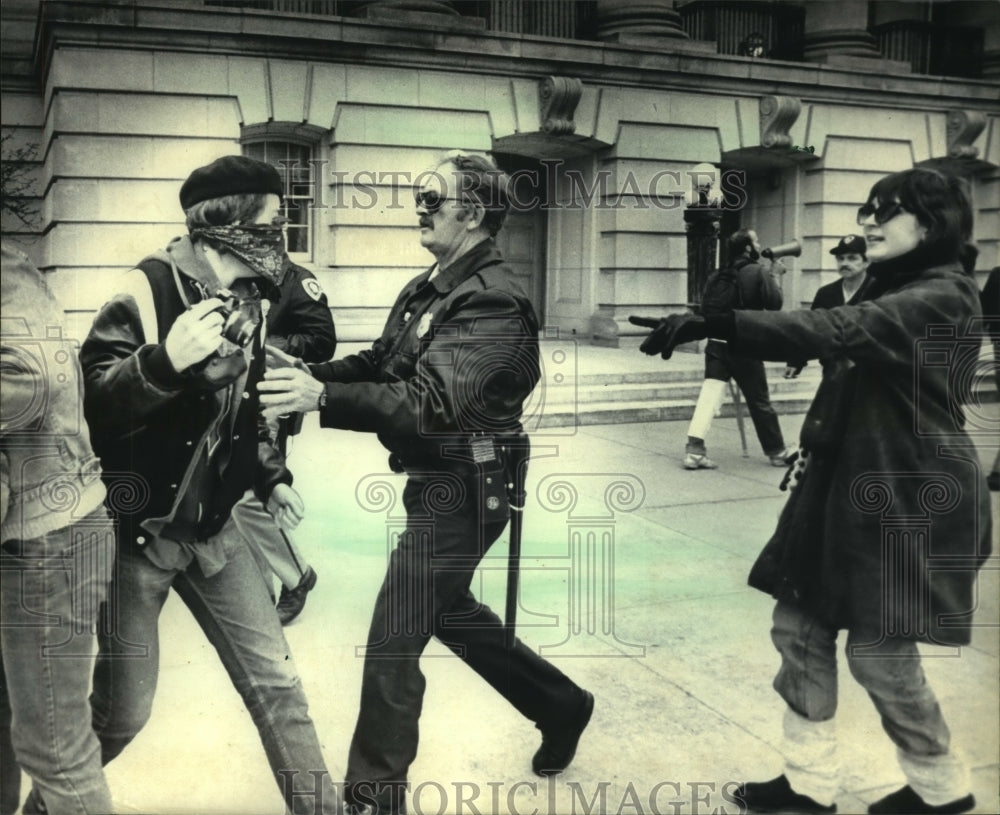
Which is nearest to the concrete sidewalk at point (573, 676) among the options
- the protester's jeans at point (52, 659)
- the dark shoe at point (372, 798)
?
the dark shoe at point (372, 798)

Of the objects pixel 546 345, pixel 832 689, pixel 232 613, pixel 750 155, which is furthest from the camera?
pixel 546 345

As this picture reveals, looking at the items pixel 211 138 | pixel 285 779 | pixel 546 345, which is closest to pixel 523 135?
pixel 546 345

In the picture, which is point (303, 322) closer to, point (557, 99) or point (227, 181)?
point (227, 181)

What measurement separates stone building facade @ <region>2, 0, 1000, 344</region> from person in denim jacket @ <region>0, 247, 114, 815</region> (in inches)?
39.2

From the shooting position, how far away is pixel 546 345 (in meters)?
5.16

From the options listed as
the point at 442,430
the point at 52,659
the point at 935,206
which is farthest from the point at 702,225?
the point at 52,659

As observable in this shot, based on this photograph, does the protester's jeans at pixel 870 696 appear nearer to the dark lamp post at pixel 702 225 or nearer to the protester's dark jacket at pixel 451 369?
the protester's dark jacket at pixel 451 369

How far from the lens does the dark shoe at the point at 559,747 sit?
3.45m

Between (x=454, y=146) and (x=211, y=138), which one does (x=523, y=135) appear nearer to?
(x=454, y=146)

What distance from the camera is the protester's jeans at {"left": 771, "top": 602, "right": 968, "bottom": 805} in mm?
3129

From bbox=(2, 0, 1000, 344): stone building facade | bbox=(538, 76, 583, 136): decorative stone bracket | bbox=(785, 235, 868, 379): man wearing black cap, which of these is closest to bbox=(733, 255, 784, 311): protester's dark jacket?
bbox=(2, 0, 1000, 344): stone building facade

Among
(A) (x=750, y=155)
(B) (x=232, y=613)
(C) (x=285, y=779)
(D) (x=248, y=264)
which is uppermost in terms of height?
(A) (x=750, y=155)

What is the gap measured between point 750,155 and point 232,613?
10.3 feet

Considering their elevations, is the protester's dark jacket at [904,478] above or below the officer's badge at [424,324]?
below
